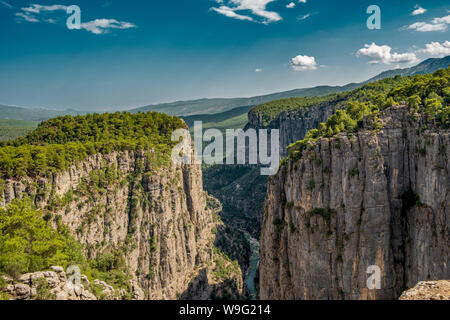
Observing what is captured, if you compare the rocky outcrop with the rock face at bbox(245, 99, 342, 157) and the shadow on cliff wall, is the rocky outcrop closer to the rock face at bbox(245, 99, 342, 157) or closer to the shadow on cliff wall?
the shadow on cliff wall

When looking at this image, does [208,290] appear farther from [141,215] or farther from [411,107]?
[411,107]

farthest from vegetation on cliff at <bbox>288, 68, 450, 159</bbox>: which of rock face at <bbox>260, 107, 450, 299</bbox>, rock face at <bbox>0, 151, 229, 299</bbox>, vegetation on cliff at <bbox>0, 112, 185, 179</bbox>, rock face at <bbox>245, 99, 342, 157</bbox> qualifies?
rock face at <bbox>245, 99, 342, 157</bbox>

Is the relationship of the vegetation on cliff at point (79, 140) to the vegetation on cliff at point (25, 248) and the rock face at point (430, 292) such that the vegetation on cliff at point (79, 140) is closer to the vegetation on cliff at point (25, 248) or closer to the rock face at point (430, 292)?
the vegetation on cliff at point (25, 248)

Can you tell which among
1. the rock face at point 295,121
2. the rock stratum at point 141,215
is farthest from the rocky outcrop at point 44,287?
the rock face at point 295,121

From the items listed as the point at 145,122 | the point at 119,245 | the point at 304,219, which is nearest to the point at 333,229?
the point at 304,219

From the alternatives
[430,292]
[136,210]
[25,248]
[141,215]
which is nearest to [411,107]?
[430,292]

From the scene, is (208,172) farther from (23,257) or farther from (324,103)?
(23,257)
